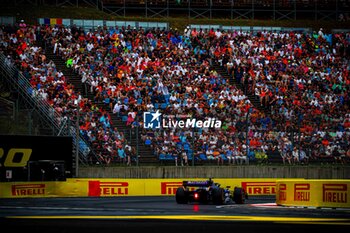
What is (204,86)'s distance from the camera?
3809cm

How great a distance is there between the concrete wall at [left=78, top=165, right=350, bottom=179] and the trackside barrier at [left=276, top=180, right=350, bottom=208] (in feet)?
26.5

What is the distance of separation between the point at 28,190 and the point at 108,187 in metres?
3.71

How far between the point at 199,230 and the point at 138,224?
5.78 ft

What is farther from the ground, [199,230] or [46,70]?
[46,70]

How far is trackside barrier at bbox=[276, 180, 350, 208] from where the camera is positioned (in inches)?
815

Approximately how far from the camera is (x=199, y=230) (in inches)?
540

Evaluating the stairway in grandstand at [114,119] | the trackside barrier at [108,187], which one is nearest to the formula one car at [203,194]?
the stairway in grandstand at [114,119]

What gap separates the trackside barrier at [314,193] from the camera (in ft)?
67.9

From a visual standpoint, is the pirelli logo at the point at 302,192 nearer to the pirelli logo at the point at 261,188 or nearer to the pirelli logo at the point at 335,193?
the pirelli logo at the point at 335,193

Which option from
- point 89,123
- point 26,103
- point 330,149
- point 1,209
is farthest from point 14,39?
point 1,209

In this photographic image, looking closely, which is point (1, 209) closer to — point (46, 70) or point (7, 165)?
point (7, 165)

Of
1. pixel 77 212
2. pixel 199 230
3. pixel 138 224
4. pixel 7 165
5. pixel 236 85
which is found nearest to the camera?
pixel 199 230

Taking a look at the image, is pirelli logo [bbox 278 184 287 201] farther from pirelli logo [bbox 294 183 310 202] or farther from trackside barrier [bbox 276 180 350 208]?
pirelli logo [bbox 294 183 310 202]

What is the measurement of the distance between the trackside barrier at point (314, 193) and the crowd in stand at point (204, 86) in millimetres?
7823
